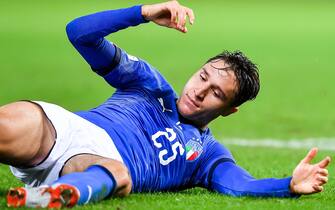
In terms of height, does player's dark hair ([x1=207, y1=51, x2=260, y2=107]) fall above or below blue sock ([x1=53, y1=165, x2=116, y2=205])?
above

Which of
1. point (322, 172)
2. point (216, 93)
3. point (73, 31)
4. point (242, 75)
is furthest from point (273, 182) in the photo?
point (73, 31)

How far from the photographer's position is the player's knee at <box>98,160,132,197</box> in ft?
20.8

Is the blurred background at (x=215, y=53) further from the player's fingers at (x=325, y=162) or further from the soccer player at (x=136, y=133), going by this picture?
the player's fingers at (x=325, y=162)

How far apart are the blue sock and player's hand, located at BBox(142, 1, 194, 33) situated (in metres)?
1.16

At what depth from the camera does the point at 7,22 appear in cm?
2927

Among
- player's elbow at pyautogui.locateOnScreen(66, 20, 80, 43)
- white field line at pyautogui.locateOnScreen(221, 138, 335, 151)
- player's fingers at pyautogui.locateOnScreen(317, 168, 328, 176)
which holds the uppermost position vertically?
player's elbow at pyautogui.locateOnScreen(66, 20, 80, 43)

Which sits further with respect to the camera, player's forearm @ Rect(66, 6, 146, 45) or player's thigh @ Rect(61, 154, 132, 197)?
player's forearm @ Rect(66, 6, 146, 45)

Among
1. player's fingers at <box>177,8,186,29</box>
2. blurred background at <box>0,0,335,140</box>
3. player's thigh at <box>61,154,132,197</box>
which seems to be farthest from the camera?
blurred background at <box>0,0,335,140</box>

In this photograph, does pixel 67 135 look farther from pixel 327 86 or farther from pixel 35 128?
pixel 327 86

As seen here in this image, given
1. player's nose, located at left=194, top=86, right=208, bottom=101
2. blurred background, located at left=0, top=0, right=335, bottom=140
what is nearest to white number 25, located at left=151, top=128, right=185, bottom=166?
player's nose, located at left=194, top=86, right=208, bottom=101

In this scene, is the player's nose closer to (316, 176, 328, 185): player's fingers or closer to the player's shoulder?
the player's shoulder

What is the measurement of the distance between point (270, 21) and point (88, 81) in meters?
12.6

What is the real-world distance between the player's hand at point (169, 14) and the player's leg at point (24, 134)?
1.04m

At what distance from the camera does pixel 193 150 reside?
24.3 feet
